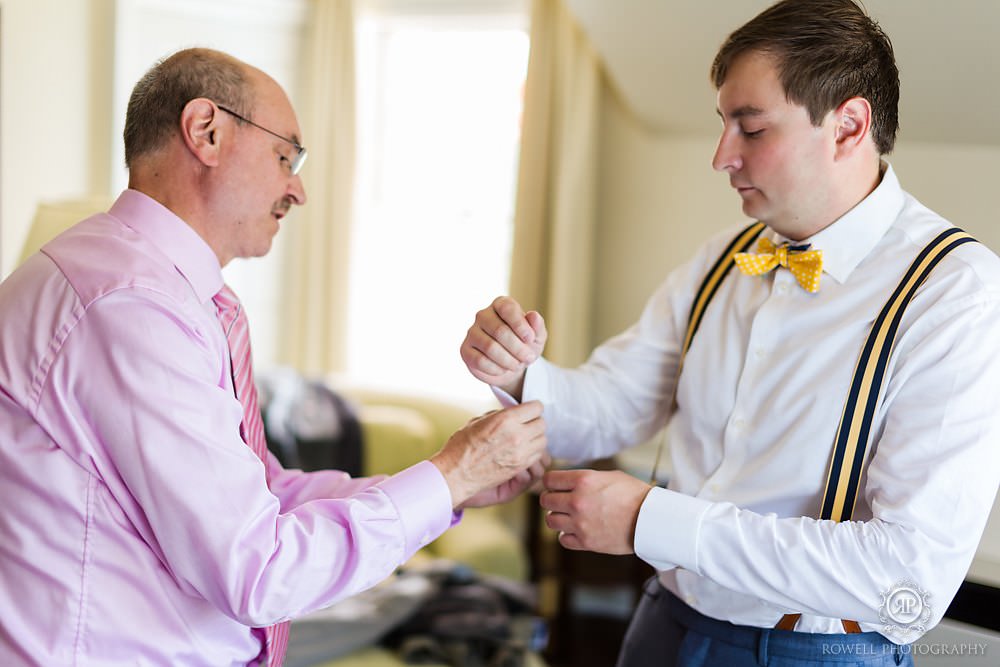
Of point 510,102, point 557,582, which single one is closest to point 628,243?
point 510,102

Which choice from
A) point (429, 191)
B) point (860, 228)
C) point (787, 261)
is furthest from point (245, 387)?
point (429, 191)

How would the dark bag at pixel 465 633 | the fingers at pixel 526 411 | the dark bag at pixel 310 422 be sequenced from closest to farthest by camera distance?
the fingers at pixel 526 411 < the dark bag at pixel 465 633 < the dark bag at pixel 310 422

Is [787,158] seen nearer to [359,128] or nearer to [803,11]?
[803,11]

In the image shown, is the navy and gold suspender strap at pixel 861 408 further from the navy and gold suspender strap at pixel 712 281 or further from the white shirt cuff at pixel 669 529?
the navy and gold suspender strap at pixel 712 281

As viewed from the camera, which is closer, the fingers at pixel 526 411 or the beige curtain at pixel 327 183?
the fingers at pixel 526 411

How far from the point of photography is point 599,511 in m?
1.50

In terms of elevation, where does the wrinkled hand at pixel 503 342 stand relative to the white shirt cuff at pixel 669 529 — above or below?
above

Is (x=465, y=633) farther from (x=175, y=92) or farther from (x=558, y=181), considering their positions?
(x=175, y=92)

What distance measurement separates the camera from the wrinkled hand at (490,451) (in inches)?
61.9

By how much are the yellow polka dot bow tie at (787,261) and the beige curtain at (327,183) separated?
346 centimetres

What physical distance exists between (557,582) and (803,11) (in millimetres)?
2945

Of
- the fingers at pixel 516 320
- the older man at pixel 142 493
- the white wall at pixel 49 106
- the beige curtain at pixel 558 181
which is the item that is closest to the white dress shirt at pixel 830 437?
the fingers at pixel 516 320

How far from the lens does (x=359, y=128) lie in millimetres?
5027

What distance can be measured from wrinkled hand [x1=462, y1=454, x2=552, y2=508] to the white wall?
2.92m
